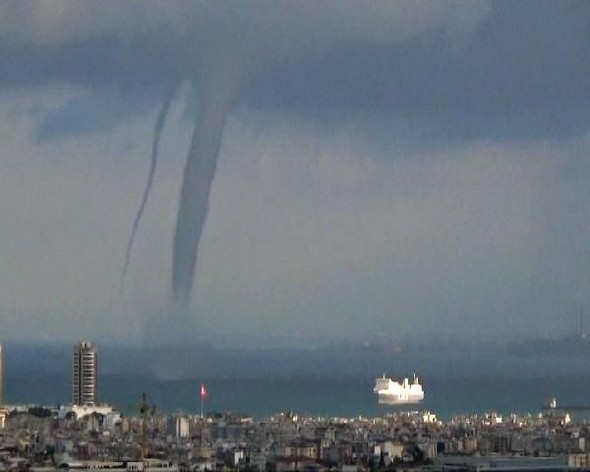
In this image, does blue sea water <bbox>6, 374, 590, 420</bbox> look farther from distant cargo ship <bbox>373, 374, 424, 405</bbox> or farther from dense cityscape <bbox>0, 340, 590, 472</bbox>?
dense cityscape <bbox>0, 340, 590, 472</bbox>

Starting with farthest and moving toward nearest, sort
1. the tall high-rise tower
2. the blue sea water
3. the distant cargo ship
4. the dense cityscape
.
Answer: the distant cargo ship < the blue sea water < the tall high-rise tower < the dense cityscape

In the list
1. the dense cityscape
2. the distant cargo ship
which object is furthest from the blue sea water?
the dense cityscape

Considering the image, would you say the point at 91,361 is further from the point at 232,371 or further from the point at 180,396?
the point at 232,371

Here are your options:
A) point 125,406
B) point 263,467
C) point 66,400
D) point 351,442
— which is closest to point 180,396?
point 66,400

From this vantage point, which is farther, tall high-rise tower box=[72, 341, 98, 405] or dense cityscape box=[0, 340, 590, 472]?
tall high-rise tower box=[72, 341, 98, 405]

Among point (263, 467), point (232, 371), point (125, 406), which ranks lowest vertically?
point (263, 467)
